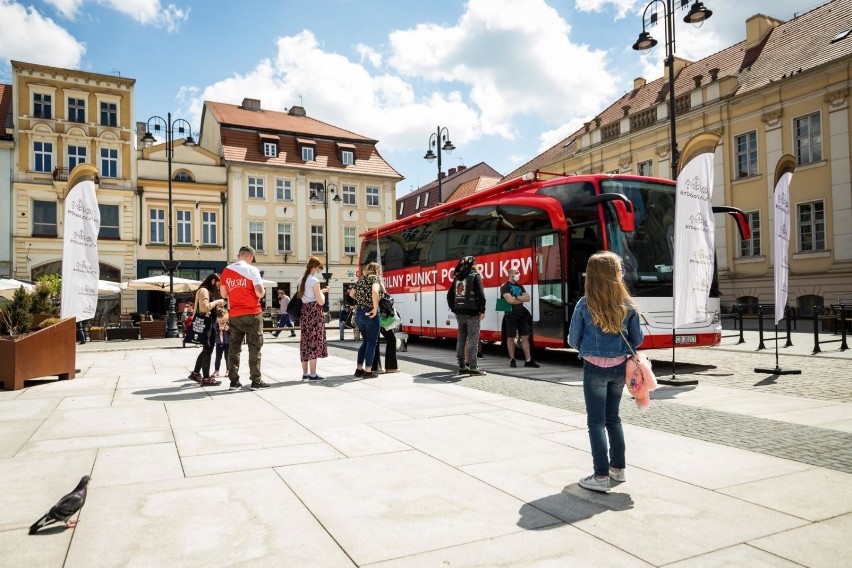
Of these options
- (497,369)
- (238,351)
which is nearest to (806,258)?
(497,369)

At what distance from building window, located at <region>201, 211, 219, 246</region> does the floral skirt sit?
1271 inches

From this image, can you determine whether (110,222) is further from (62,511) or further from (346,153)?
(62,511)

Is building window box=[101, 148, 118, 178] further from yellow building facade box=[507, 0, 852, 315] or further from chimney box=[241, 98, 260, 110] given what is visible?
yellow building facade box=[507, 0, 852, 315]

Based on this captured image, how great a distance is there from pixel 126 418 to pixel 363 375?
13.6 feet

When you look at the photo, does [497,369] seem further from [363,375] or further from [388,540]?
[388,540]

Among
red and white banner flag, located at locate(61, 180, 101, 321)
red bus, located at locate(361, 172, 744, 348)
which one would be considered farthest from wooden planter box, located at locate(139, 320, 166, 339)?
red bus, located at locate(361, 172, 744, 348)

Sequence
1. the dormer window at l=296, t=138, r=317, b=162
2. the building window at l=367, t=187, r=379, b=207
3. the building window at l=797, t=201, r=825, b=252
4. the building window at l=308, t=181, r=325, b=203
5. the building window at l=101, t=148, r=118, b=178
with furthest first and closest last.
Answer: the building window at l=367, t=187, r=379, b=207
the dormer window at l=296, t=138, r=317, b=162
the building window at l=308, t=181, r=325, b=203
the building window at l=101, t=148, r=118, b=178
the building window at l=797, t=201, r=825, b=252

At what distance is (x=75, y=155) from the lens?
35250 millimetres

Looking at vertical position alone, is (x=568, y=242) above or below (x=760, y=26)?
below

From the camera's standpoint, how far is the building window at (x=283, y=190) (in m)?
42.1

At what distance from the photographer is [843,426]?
5.84m

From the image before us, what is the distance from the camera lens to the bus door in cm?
1111

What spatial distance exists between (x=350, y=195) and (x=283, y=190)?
195 inches

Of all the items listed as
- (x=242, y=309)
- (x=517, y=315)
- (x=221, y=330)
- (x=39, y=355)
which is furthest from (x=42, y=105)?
(x=517, y=315)
